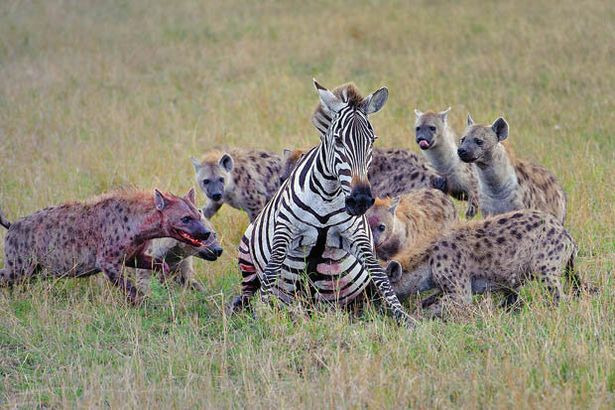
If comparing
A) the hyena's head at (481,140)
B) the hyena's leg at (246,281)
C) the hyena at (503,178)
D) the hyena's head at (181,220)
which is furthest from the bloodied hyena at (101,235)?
the hyena at (503,178)

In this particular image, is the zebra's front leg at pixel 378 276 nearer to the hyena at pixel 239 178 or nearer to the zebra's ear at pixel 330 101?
the zebra's ear at pixel 330 101

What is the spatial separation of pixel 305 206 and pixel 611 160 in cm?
437

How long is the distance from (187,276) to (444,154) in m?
2.95

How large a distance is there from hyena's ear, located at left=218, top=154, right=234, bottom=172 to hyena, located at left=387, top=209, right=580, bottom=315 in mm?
2500

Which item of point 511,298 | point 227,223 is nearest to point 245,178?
point 227,223

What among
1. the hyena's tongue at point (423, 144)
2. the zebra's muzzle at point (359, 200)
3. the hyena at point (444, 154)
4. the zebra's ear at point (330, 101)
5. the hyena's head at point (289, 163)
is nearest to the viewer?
the zebra's muzzle at point (359, 200)

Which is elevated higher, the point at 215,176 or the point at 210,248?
the point at 215,176

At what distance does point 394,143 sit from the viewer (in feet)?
33.2

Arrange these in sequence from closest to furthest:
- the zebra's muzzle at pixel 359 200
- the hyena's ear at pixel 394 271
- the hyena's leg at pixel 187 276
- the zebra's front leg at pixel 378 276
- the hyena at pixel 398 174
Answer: the zebra's muzzle at pixel 359 200
the zebra's front leg at pixel 378 276
the hyena's ear at pixel 394 271
the hyena's leg at pixel 187 276
the hyena at pixel 398 174

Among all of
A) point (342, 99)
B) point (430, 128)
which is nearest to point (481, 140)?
point (430, 128)

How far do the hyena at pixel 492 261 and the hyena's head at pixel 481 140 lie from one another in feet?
4.27

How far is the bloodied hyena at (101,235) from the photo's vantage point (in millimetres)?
6668

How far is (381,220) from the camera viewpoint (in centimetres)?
697

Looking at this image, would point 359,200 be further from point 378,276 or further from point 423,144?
point 423,144
